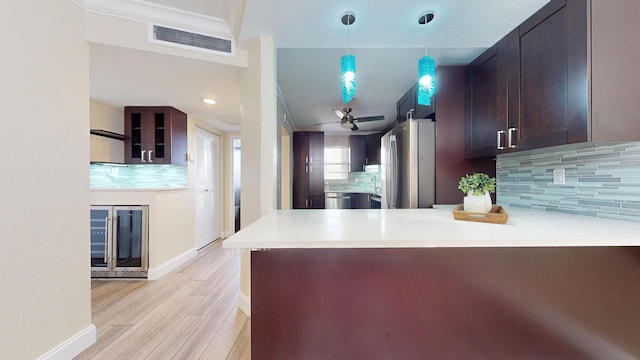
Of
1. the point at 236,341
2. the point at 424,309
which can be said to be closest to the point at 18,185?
the point at 236,341

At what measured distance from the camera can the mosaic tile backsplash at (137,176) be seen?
3.46 metres

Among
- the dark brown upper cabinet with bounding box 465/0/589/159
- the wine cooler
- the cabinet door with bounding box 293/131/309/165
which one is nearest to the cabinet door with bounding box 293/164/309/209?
the cabinet door with bounding box 293/131/309/165

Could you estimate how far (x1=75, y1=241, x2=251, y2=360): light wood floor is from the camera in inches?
70.4

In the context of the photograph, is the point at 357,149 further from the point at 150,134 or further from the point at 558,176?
the point at 558,176

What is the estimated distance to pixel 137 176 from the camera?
3684 millimetres

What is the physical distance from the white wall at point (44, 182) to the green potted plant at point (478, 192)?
2.49 meters

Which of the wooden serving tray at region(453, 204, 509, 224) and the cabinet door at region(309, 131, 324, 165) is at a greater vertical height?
the cabinet door at region(309, 131, 324, 165)

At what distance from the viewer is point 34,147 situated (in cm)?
147

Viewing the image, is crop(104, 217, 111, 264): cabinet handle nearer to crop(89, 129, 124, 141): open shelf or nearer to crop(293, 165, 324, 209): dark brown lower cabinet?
crop(89, 129, 124, 141): open shelf

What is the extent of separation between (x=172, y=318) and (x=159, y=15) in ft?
8.12

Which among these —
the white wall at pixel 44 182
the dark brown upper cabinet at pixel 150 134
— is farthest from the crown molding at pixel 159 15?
the dark brown upper cabinet at pixel 150 134

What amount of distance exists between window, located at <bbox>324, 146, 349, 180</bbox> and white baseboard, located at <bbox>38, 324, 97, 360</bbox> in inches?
185

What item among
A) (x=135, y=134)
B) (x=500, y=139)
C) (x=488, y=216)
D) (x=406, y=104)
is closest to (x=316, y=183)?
(x=406, y=104)

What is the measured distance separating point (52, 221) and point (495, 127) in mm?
3049
